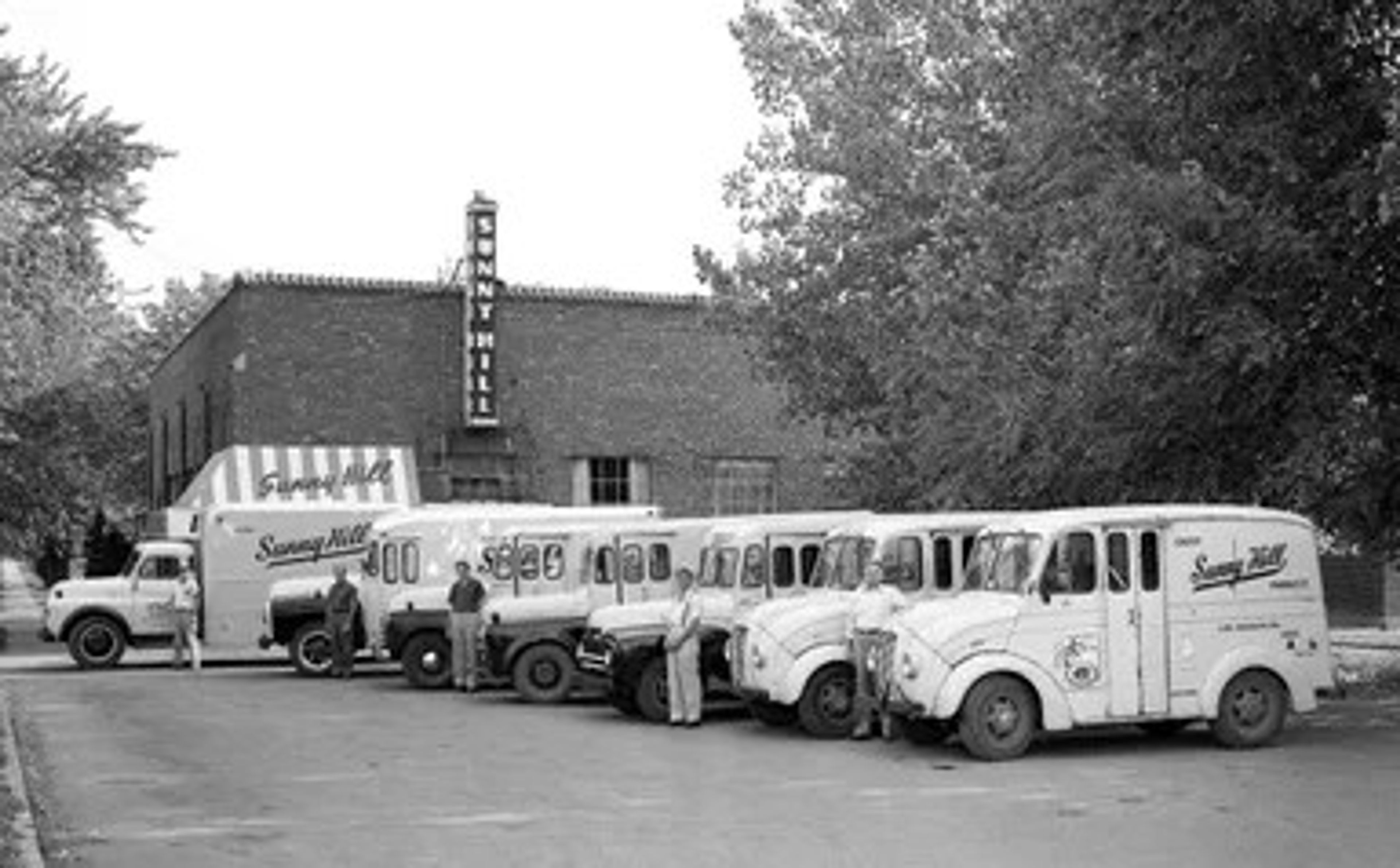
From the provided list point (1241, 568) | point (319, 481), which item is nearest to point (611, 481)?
point (319, 481)

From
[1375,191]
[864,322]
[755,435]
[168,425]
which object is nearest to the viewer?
[1375,191]

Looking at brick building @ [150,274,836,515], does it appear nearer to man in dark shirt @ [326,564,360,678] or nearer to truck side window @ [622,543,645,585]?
man in dark shirt @ [326,564,360,678]

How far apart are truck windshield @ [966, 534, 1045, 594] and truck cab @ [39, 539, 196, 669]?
658 inches

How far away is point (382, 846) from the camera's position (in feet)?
37.1

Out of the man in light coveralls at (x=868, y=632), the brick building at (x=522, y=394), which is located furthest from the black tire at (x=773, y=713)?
the brick building at (x=522, y=394)

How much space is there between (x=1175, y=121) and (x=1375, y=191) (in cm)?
343

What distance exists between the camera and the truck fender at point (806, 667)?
1741 cm

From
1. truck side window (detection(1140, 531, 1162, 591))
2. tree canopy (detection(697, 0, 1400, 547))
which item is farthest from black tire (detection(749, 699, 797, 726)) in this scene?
tree canopy (detection(697, 0, 1400, 547))

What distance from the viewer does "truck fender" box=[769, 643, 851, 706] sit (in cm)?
1741

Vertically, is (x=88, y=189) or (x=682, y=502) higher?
(x=88, y=189)

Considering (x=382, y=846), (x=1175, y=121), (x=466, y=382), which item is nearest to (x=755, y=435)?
(x=466, y=382)

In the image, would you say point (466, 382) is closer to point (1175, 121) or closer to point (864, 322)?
point (864, 322)

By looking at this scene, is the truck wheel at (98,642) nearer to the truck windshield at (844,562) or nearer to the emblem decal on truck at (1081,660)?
the truck windshield at (844,562)

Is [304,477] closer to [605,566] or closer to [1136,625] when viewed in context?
[605,566]
